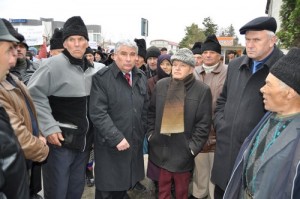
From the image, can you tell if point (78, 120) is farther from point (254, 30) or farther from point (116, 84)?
point (254, 30)

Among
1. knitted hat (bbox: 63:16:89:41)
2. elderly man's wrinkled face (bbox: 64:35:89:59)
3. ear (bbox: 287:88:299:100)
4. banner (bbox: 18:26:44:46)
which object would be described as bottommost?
ear (bbox: 287:88:299:100)

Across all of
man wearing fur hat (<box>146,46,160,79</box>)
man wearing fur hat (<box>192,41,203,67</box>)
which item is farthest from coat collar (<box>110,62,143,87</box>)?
man wearing fur hat (<box>192,41,203,67</box>)

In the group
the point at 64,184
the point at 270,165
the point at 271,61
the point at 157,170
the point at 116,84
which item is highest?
the point at 271,61

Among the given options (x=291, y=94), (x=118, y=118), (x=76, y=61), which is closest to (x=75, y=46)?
(x=76, y=61)

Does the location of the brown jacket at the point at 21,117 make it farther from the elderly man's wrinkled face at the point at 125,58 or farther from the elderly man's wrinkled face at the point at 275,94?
the elderly man's wrinkled face at the point at 275,94

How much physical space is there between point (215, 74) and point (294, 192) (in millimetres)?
2517

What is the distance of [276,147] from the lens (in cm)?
185

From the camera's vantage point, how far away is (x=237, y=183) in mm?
2285

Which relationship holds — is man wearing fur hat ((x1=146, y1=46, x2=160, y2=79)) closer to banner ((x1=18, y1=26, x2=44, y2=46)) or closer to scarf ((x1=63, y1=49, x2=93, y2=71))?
scarf ((x1=63, y1=49, x2=93, y2=71))

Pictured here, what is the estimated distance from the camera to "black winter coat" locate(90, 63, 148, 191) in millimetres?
3049

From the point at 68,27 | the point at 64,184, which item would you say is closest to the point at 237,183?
the point at 64,184

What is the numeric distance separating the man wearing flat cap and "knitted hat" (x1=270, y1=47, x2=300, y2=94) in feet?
2.25

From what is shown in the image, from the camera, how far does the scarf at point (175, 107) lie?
3.28m

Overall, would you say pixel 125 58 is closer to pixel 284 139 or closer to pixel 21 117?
pixel 21 117
